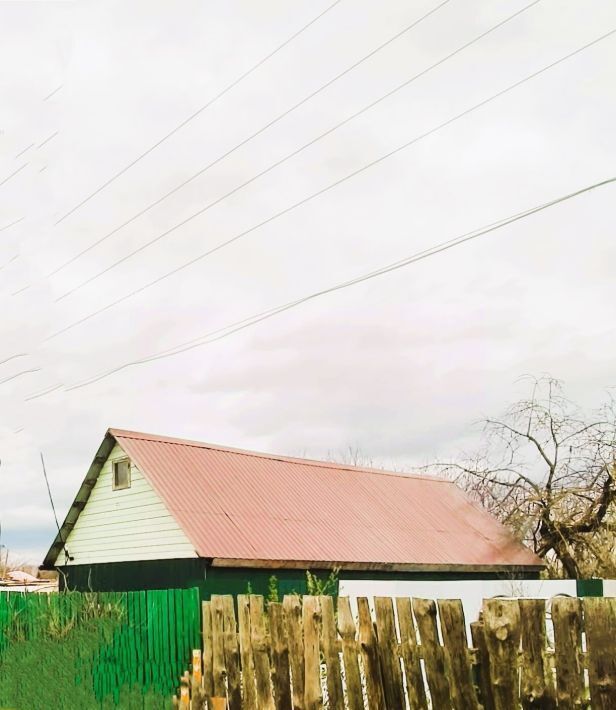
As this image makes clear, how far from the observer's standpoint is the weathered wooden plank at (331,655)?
6453 millimetres

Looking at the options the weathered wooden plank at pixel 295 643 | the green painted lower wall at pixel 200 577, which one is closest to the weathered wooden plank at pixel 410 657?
the weathered wooden plank at pixel 295 643

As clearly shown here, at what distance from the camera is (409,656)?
578 cm

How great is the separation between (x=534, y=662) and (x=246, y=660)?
10.7 ft

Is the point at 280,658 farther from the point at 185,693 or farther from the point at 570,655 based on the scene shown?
the point at 570,655

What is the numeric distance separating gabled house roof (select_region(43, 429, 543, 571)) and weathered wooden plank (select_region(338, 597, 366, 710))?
441 inches

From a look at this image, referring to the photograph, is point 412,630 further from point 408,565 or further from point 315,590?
point 408,565

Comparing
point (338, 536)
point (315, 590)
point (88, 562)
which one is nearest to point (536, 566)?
point (338, 536)

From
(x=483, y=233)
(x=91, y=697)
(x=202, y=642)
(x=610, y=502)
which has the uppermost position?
(x=483, y=233)

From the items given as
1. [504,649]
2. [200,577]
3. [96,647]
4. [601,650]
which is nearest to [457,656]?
[504,649]

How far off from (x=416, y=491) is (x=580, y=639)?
844 inches

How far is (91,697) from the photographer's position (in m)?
10.6

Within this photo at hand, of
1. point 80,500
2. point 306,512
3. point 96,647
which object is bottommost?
point 96,647

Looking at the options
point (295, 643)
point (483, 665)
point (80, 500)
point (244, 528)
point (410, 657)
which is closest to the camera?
point (483, 665)

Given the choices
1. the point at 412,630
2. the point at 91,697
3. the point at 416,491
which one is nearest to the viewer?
the point at 412,630
